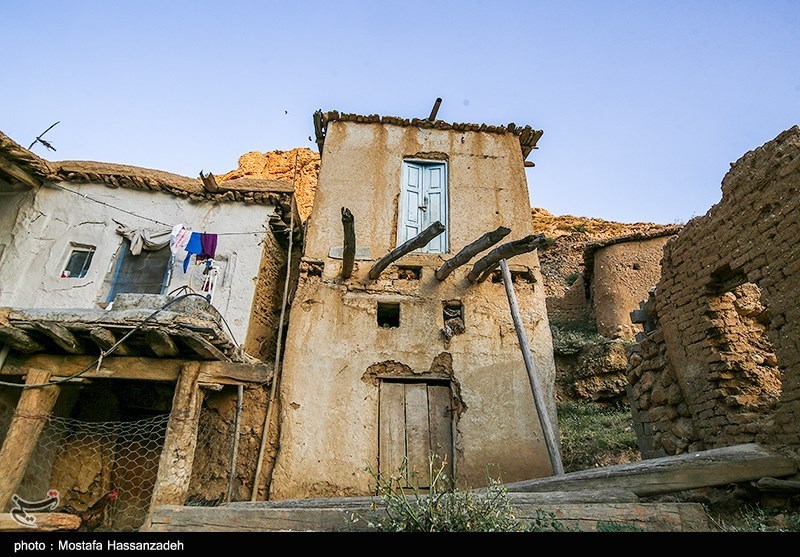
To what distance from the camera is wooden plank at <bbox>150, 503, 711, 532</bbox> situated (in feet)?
10.9

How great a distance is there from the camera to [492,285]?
767 centimetres

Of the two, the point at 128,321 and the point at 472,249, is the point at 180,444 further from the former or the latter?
the point at 472,249

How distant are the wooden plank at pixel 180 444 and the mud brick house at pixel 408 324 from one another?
1.36 meters

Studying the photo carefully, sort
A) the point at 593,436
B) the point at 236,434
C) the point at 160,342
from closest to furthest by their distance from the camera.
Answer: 1. the point at 160,342
2. the point at 236,434
3. the point at 593,436

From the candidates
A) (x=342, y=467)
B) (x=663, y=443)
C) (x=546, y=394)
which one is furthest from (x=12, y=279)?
(x=663, y=443)

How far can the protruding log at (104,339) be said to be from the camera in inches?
198

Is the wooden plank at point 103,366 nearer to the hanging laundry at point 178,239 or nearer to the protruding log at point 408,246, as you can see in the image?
the protruding log at point 408,246

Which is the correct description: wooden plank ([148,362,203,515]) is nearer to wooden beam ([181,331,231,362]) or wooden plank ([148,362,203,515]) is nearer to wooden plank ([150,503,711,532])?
wooden beam ([181,331,231,362])

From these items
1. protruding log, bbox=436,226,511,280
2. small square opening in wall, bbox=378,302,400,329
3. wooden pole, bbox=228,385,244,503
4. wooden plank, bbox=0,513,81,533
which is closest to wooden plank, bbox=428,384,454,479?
small square opening in wall, bbox=378,302,400,329

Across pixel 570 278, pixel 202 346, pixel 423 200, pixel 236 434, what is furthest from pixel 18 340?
pixel 570 278

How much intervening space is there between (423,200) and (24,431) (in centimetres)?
674

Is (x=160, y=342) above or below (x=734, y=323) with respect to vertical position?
below

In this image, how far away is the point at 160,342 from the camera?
528 cm

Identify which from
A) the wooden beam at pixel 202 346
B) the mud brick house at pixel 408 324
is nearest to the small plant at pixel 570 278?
the mud brick house at pixel 408 324
